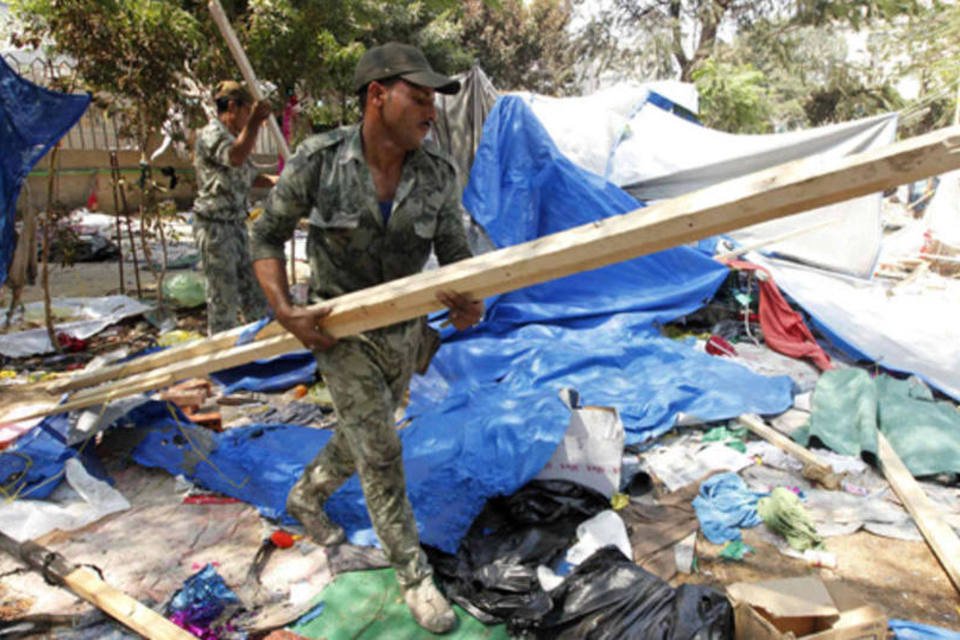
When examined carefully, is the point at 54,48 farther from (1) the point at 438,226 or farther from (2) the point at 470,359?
(1) the point at 438,226

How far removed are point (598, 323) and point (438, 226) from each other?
11.5 feet

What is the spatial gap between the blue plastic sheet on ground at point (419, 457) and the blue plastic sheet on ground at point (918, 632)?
1422 millimetres

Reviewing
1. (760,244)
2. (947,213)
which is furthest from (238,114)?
(947,213)

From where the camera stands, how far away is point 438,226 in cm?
239

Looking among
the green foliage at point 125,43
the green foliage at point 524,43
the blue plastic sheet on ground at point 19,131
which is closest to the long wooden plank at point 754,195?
the blue plastic sheet on ground at point 19,131

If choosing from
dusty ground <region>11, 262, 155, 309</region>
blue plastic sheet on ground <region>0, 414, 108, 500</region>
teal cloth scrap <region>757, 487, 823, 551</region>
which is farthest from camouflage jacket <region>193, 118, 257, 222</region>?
teal cloth scrap <region>757, 487, 823, 551</region>

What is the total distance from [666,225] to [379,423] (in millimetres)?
1273

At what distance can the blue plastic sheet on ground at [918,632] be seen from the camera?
2.24 meters

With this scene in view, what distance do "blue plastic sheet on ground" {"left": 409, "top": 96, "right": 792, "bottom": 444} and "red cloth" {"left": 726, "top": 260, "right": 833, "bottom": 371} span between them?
1.71 ft

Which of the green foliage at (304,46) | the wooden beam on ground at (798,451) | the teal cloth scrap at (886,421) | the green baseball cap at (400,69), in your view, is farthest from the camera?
the green foliage at (304,46)

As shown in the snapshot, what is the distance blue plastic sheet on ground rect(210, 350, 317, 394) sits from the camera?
4.58m

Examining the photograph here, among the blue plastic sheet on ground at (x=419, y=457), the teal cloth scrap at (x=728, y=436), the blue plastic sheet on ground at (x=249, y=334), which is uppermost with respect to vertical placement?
the blue plastic sheet on ground at (x=249, y=334)

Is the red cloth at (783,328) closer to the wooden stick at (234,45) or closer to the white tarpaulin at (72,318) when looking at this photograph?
the wooden stick at (234,45)

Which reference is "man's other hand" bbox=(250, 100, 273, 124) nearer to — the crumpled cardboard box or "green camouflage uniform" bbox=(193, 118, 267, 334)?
"green camouflage uniform" bbox=(193, 118, 267, 334)
